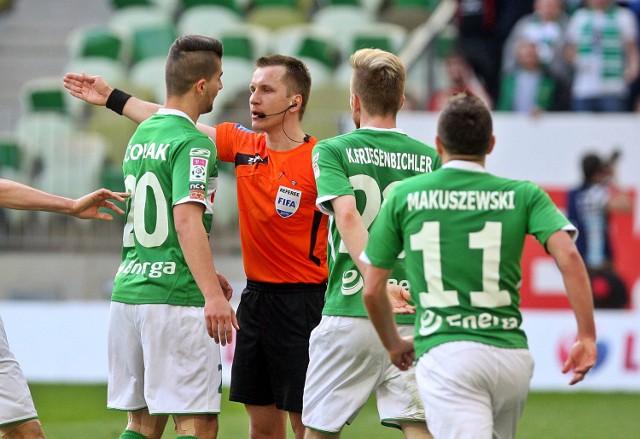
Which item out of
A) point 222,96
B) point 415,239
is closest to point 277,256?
point 415,239

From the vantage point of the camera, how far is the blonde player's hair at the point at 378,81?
5.59 m

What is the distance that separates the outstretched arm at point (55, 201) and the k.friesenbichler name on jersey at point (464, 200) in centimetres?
176

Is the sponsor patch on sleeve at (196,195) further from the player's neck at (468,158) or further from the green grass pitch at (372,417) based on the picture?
the green grass pitch at (372,417)

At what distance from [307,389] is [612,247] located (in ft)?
25.6

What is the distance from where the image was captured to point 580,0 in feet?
50.2

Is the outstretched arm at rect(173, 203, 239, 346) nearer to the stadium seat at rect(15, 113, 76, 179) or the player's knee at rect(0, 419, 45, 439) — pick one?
the player's knee at rect(0, 419, 45, 439)

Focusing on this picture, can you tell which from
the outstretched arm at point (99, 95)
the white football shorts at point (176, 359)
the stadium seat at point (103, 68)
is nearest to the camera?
the white football shorts at point (176, 359)

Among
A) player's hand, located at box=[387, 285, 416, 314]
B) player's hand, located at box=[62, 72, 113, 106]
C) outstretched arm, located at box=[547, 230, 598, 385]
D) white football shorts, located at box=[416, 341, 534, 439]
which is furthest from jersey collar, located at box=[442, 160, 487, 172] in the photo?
player's hand, located at box=[62, 72, 113, 106]

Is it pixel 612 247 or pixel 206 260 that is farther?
pixel 612 247

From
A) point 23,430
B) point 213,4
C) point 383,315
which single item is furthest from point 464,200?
point 213,4

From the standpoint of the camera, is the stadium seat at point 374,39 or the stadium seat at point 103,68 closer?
the stadium seat at point 374,39

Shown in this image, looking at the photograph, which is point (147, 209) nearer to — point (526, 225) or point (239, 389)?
point (239, 389)

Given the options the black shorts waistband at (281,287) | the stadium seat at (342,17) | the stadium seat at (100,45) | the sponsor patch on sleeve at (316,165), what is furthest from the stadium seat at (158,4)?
the sponsor patch on sleeve at (316,165)

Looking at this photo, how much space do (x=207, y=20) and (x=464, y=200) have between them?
13080mm
